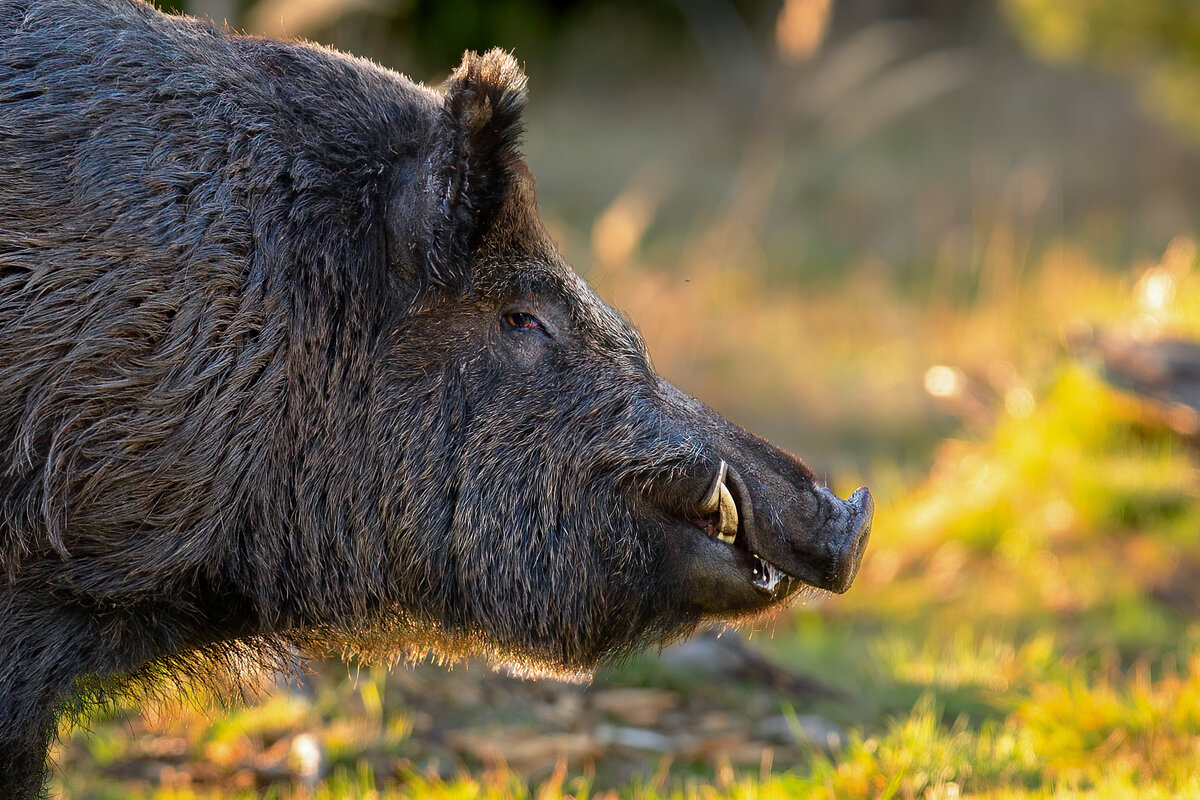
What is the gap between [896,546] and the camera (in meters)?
6.75

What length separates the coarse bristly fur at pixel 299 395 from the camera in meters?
2.73

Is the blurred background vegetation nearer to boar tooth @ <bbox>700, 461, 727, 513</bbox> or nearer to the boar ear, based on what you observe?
boar tooth @ <bbox>700, 461, 727, 513</bbox>

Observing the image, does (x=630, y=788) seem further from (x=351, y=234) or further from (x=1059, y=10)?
(x=1059, y=10)

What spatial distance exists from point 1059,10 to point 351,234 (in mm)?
8423

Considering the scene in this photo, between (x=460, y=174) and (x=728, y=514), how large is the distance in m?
1.01

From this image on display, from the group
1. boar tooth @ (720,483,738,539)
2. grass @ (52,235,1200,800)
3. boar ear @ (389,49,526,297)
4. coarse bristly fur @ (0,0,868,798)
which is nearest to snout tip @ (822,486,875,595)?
coarse bristly fur @ (0,0,868,798)

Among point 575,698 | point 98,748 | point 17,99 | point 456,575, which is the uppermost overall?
point 17,99

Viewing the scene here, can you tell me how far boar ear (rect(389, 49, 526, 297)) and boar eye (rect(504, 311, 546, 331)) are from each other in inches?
6.8

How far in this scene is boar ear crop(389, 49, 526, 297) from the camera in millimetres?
2951

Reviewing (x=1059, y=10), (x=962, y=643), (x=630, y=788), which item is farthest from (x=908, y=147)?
(x=630, y=788)

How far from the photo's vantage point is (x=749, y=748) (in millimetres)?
4133

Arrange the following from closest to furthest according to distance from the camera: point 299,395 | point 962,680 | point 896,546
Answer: point 299,395, point 962,680, point 896,546

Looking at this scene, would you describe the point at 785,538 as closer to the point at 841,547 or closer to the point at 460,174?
the point at 841,547

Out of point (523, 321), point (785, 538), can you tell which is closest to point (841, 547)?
point (785, 538)
